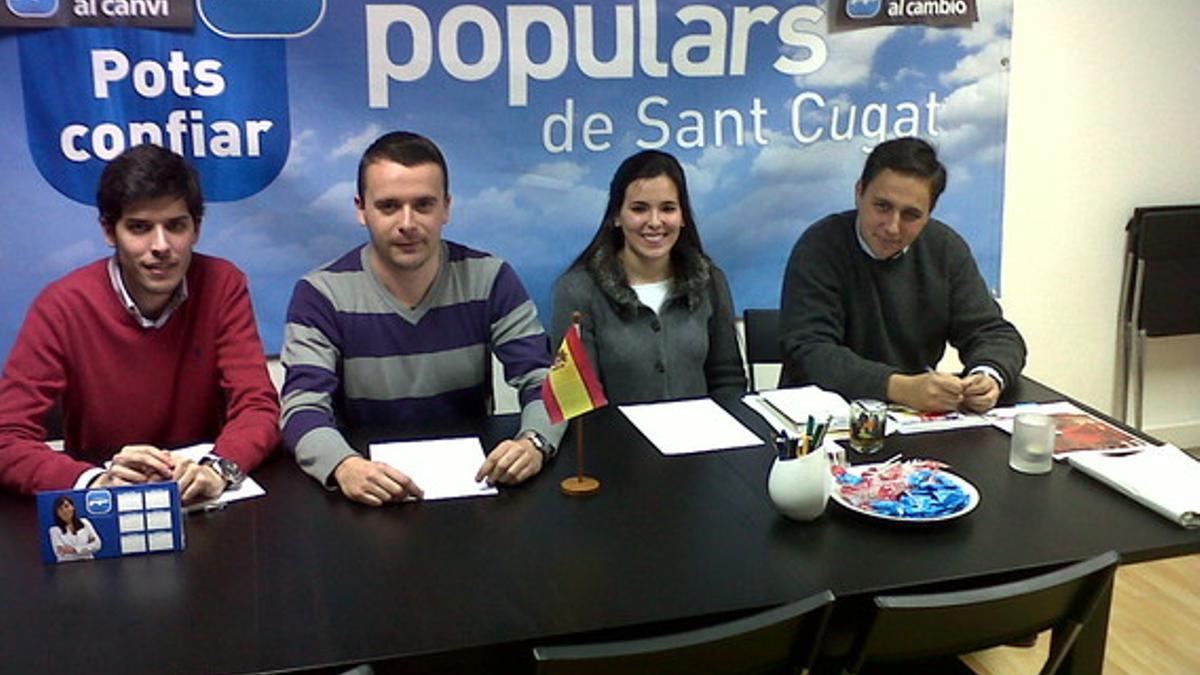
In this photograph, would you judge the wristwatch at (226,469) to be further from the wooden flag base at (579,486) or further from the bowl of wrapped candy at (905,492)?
the bowl of wrapped candy at (905,492)

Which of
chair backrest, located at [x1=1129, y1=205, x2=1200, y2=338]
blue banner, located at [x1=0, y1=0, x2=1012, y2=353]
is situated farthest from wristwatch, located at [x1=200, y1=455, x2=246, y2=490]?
chair backrest, located at [x1=1129, y1=205, x2=1200, y2=338]

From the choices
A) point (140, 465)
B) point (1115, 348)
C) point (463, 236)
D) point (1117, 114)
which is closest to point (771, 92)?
point (463, 236)

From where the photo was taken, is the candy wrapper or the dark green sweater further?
the dark green sweater

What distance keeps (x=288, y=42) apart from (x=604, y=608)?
2.14m

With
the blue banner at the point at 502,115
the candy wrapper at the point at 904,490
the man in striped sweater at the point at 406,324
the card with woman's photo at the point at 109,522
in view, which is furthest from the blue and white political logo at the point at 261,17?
the candy wrapper at the point at 904,490

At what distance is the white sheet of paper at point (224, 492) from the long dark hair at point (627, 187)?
1002 mm

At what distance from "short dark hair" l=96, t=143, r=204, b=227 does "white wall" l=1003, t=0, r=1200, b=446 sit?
273 centimetres

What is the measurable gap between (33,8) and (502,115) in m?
1.25

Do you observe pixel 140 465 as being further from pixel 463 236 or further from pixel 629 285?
pixel 463 236

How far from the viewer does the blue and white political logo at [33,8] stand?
111 inches

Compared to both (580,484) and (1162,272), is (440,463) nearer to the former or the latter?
(580,484)

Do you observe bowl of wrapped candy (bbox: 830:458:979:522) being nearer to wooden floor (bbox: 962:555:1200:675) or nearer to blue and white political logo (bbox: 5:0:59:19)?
wooden floor (bbox: 962:555:1200:675)

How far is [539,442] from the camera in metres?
1.95

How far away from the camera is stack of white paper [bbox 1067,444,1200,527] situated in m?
1.73
